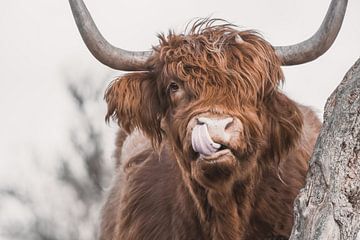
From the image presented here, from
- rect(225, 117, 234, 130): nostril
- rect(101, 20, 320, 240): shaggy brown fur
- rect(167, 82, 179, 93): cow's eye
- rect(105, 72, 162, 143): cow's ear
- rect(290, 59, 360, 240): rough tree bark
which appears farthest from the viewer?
rect(105, 72, 162, 143): cow's ear

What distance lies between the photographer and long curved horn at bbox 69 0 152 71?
25.3 ft

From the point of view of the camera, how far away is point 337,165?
5258 mm

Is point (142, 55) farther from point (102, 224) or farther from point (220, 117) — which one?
point (102, 224)

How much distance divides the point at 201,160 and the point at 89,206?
9.04 meters

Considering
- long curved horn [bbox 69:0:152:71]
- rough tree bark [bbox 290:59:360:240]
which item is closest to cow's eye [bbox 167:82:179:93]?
long curved horn [bbox 69:0:152:71]

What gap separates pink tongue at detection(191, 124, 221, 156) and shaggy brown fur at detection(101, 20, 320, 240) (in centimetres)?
21

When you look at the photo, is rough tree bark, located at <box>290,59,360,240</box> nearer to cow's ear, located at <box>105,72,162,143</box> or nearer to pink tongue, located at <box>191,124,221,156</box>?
pink tongue, located at <box>191,124,221,156</box>

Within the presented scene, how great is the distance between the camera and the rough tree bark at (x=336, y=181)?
5125mm

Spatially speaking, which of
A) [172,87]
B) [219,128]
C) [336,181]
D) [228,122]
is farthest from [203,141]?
[336,181]

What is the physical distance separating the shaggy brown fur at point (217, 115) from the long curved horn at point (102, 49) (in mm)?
102

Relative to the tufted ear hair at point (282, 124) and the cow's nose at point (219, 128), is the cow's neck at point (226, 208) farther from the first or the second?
the cow's nose at point (219, 128)

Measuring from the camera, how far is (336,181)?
5.21 metres

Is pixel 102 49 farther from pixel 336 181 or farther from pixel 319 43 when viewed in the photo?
pixel 336 181

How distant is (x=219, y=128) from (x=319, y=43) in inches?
59.5
